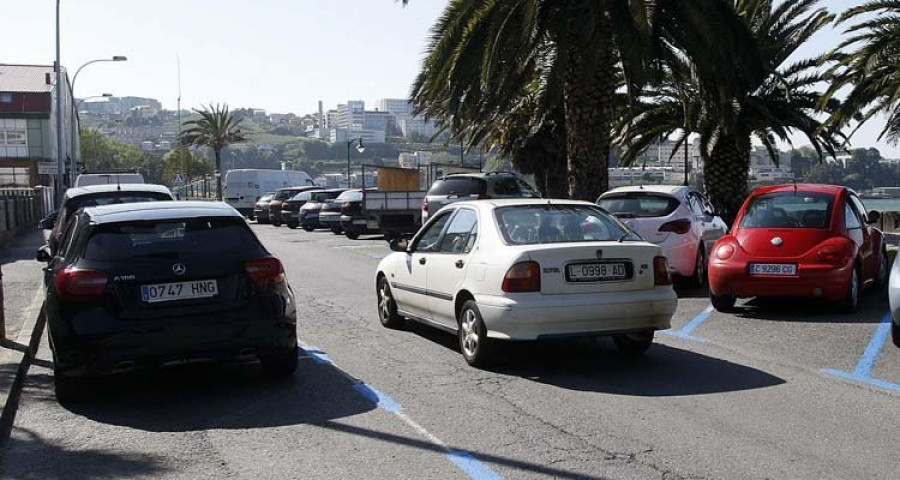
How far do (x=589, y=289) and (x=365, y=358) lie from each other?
2.22 metres

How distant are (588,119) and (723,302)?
7593 millimetres

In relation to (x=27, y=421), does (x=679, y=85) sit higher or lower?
higher

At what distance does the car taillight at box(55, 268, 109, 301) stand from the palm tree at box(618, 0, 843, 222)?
54.0 ft

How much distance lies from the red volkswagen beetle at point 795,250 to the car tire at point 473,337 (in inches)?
164

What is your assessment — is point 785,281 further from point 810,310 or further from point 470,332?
point 470,332

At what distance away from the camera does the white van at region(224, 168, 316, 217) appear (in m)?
46.1

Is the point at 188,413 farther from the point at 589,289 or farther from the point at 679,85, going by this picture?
the point at 679,85

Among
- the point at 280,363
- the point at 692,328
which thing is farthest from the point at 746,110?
the point at 280,363

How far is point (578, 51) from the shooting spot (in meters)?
17.8

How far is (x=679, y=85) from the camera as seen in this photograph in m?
21.8

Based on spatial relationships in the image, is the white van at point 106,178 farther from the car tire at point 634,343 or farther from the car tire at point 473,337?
the car tire at point 634,343

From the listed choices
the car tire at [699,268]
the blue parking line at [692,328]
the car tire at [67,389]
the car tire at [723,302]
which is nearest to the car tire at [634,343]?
the blue parking line at [692,328]

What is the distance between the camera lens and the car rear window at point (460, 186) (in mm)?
22156

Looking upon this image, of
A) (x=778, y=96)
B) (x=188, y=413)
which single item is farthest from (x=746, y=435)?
(x=778, y=96)
